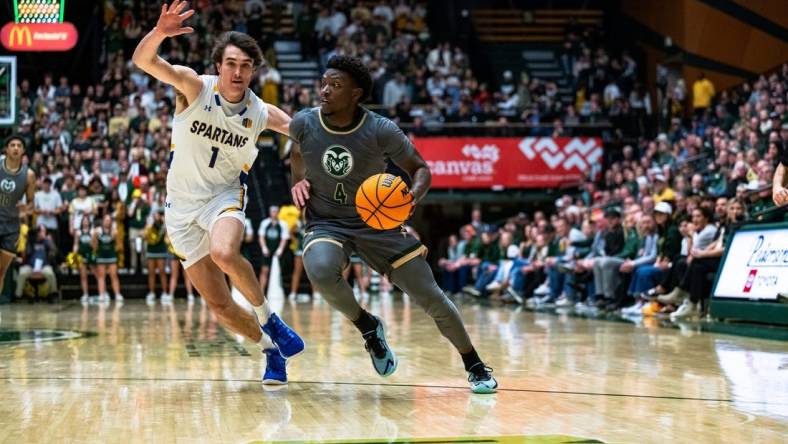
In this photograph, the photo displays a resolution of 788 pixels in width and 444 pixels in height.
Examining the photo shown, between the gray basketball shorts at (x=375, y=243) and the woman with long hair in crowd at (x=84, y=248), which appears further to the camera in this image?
the woman with long hair in crowd at (x=84, y=248)

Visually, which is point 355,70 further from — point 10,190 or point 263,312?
point 10,190

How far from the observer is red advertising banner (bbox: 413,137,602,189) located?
22.5 metres

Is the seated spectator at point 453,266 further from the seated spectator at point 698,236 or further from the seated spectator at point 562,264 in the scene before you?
the seated spectator at point 698,236

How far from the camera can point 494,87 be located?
2706 cm

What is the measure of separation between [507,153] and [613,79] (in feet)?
14.9

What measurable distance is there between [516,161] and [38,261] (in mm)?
10439

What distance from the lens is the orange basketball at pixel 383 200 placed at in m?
5.11

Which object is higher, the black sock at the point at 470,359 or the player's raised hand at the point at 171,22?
the player's raised hand at the point at 171,22

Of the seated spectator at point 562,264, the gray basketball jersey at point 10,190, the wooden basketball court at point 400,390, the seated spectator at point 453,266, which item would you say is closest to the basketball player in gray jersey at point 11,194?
the gray basketball jersey at point 10,190

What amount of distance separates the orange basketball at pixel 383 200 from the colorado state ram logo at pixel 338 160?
0.25 m

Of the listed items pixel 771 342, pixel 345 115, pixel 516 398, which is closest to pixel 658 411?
pixel 516 398

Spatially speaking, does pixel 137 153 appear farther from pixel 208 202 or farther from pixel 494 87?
pixel 208 202

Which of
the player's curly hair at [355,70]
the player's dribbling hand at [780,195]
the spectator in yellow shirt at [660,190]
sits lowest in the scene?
the spectator in yellow shirt at [660,190]

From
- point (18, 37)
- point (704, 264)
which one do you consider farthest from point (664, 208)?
point (18, 37)
